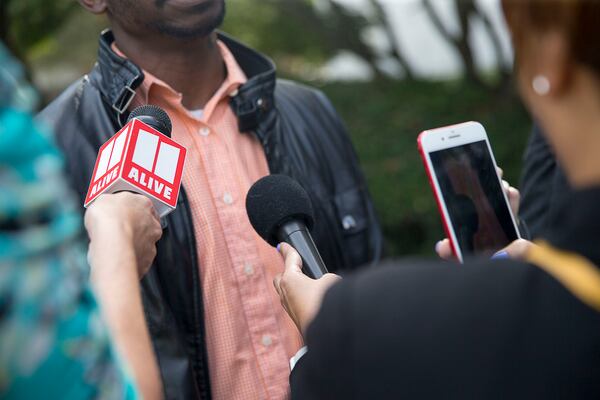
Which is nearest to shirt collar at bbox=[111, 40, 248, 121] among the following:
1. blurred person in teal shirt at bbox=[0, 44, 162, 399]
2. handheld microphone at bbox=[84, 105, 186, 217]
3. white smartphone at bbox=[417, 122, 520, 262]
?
handheld microphone at bbox=[84, 105, 186, 217]

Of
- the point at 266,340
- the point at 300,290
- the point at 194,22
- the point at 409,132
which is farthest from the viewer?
Result: the point at 409,132

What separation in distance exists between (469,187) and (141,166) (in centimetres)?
75

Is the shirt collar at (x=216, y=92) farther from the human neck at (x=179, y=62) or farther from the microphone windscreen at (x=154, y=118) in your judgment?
the microphone windscreen at (x=154, y=118)

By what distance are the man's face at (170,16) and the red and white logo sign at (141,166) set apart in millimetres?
673

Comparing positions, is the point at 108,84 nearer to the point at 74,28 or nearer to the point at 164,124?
the point at 164,124

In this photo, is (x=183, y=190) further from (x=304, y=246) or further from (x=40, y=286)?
(x=40, y=286)

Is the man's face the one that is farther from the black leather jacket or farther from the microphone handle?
the microphone handle

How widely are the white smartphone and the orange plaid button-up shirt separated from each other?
1.97ft

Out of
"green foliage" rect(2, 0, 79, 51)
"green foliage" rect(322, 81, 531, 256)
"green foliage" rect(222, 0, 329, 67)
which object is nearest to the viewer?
"green foliage" rect(2, 0, 79, 51)

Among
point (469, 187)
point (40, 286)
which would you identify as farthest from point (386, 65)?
point (40, 286)

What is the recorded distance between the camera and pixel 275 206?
1859mm

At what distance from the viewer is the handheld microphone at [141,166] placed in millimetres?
1604

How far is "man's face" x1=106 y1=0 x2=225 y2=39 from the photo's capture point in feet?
7.48

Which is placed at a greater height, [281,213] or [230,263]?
[281,213]
